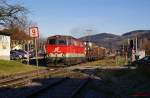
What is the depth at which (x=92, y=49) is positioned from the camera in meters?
79.2

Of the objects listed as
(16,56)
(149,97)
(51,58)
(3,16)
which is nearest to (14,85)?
(149,97)

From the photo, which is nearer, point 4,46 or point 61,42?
point 61,42

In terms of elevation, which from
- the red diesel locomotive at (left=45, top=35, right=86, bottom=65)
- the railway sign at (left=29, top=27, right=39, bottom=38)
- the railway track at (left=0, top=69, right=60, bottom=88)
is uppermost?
the railway sign at (left=29, top=27, right=39, bottom=38)

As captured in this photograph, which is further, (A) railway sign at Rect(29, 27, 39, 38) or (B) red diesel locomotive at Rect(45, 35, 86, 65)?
(B) red diesel locomotive at Rect(45, 35, 86, 65)

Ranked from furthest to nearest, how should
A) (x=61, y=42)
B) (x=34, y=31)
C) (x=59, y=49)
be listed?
(x=61, y=42), (x=59, y=49), (x=34, y=31)

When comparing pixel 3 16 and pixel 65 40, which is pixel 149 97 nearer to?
pixel 65 40

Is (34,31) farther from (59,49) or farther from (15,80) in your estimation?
Result: (59,49)

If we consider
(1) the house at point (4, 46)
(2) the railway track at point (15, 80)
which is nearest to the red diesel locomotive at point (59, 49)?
(1) the house at point (4, 46)

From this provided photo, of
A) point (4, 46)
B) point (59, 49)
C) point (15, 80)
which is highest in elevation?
point (4, 46)

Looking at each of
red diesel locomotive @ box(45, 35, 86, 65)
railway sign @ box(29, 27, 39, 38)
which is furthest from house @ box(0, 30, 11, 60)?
railway sign @ box(29, 27, 39, 38)

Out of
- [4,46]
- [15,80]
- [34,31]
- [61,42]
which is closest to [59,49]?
[61,42]

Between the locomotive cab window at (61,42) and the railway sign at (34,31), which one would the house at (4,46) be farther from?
the railway sign at (34,31)

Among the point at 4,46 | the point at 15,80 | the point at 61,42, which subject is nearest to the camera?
the point at 15,80

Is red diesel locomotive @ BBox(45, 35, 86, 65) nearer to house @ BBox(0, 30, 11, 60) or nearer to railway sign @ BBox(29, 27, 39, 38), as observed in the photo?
house @ BBox(0, 30, 11, 60)
